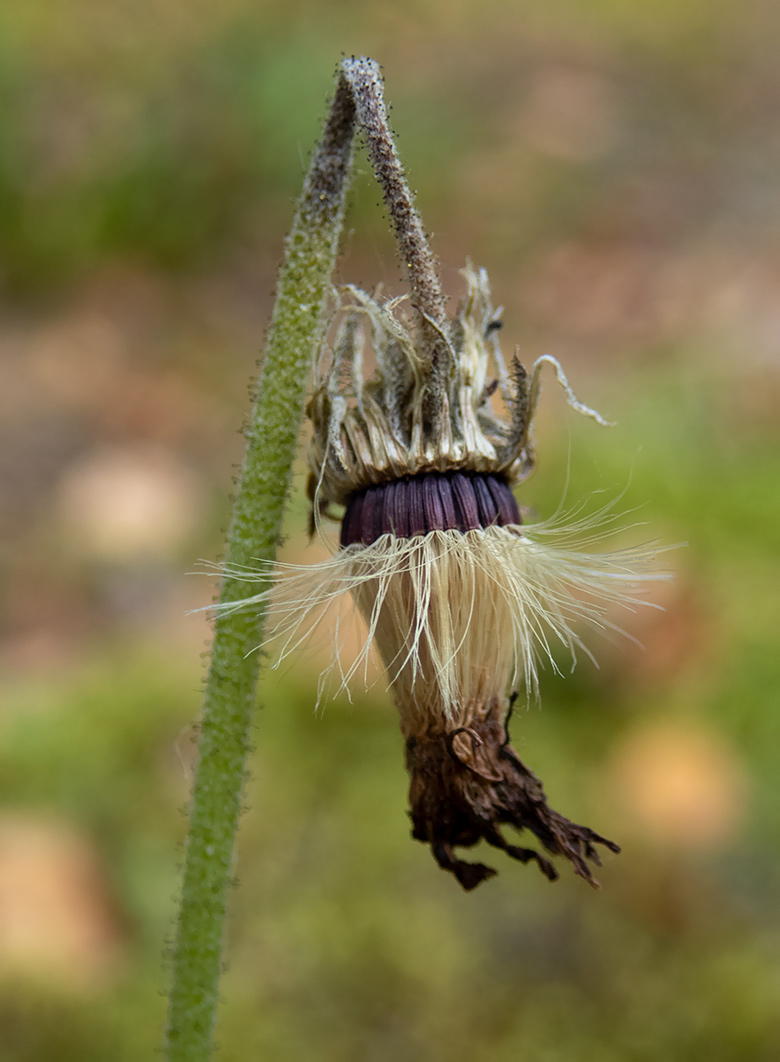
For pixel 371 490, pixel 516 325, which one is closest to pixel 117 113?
pixel 516 325

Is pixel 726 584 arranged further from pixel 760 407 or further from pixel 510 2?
pixel 510 2

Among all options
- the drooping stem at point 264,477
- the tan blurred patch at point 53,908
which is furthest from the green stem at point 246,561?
the tan blurred patch at point 53,908

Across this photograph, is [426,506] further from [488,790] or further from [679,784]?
[679,784]

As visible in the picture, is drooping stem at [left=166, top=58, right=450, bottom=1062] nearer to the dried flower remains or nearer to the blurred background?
the dried flower remains

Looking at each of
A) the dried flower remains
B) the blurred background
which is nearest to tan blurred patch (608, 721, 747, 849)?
the blurred background

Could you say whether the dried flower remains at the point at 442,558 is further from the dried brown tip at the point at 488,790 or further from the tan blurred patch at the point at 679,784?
the tan blurred patch at the point at 679,784
